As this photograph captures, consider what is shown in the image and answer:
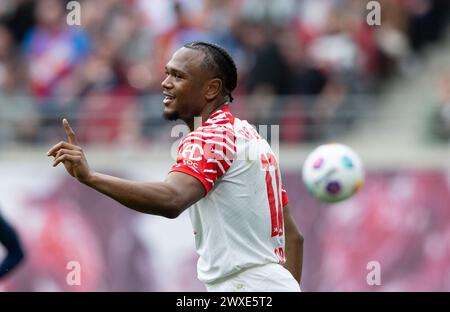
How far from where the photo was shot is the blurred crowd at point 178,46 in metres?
14.2

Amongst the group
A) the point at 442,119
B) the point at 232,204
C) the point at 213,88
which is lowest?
the point at 232,204

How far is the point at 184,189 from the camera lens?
6.73 meters

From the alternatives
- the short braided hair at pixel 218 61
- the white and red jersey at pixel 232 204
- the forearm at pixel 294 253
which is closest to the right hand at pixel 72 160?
the white and red jersey at pixel 232 204

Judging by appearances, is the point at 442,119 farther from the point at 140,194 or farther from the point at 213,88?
the point at 140,194

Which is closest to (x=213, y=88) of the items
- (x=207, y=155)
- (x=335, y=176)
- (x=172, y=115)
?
(x=172, y=115)

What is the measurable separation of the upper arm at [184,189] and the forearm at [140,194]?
2cm

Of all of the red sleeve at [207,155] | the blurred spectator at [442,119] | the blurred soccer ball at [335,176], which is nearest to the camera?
the red sleeve at [207,155]

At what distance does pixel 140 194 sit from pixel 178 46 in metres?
8.52

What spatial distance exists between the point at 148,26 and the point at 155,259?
11.0 feet

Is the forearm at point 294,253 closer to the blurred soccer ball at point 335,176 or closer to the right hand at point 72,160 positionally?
the blurred soccer ball at point 335,176

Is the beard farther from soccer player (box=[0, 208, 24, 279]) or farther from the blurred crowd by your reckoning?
the blurred crowd
